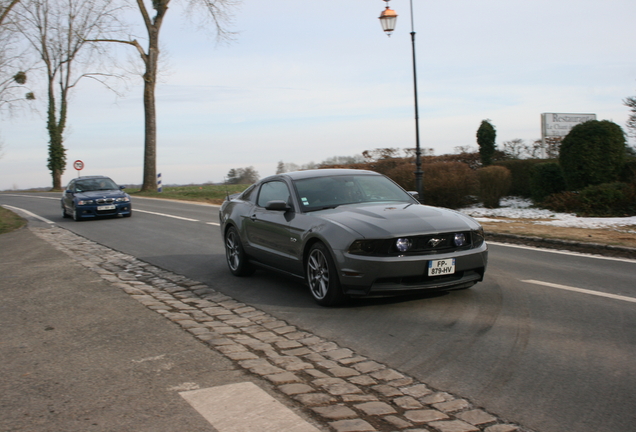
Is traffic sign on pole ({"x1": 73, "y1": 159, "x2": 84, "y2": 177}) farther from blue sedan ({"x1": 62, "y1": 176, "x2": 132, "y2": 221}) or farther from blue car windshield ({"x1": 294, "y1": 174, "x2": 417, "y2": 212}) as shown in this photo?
blue car windshield ({"x1": 294, "y1": 174, "x2": 417, "y2": 212})

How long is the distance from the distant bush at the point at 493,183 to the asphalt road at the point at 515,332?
12200mm

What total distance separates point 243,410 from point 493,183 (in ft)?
63.3

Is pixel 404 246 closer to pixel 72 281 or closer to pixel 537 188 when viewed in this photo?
pixel 72 281

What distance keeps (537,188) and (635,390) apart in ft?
60.5

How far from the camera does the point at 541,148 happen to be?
89.1ft

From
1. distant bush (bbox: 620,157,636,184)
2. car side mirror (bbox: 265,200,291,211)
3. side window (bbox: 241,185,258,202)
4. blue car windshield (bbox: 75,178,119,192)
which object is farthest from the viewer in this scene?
blue car windshield (bbox: 75,178,119,192)

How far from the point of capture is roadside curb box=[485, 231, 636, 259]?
9.88 m

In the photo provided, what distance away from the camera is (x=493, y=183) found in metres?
21.7

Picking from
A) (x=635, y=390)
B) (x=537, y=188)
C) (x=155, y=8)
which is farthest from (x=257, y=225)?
(x=155, y=8)

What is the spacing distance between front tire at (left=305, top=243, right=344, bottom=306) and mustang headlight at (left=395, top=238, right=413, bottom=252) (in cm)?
69

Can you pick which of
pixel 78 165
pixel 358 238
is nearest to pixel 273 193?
pixel 358 238

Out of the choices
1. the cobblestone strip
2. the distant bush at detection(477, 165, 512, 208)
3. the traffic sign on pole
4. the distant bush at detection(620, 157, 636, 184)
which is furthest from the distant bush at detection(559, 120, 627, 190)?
the traffic sign on pole

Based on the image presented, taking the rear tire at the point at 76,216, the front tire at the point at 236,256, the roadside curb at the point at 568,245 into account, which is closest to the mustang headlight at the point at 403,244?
the front tire at the point at 236,256

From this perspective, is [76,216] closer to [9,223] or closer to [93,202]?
[93,202]
